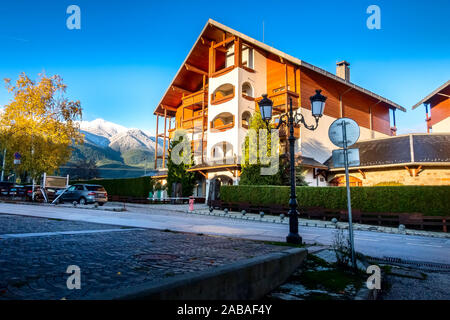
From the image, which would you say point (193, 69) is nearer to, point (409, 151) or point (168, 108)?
point (168, 108)

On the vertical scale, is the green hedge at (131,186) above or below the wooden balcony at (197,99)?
below

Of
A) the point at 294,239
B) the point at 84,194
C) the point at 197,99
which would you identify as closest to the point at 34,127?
the point at 84,194

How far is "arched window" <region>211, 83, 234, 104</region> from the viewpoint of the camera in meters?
28.7

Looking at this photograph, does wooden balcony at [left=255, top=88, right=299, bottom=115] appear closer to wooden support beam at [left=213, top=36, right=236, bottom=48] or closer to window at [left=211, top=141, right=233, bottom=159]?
window at [left=211, top=141, right=233, bottom=159]

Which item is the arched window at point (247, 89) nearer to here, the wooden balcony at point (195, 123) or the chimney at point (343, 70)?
the wooden balcony at point (195, 123)

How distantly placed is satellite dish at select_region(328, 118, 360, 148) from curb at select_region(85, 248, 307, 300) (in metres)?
2.80

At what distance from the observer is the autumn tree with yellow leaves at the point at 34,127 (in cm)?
2528

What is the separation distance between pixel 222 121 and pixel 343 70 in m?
14.5

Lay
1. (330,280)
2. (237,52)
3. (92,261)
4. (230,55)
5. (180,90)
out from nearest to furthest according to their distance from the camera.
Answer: (92,261)
(330,280)
(237,52)
(230,55)
(180,90)

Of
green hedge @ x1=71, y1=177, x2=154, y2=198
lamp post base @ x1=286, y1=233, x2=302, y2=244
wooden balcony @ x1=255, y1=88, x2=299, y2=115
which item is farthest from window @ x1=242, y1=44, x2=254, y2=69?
lamp post base @ x1=286, y1=233, x2=302, y2=244

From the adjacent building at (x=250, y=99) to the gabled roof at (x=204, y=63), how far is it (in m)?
0.09

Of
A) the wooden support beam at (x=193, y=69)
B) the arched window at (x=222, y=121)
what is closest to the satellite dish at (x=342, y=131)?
the arched window at (x=222, y=121)

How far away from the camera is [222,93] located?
105 ft

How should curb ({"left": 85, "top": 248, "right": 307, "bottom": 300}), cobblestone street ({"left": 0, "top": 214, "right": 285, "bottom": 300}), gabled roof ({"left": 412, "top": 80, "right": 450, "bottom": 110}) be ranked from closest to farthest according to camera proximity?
curb ({"left": 85, "top": 248, "right": 307, "bottom": 300}), cobblestone street ({"left": 0, "top": 214, "right": 285, "bottom": 300}), gabled roof ({"left": 412, "top": 80, "right": 450, "bottom": 110})
